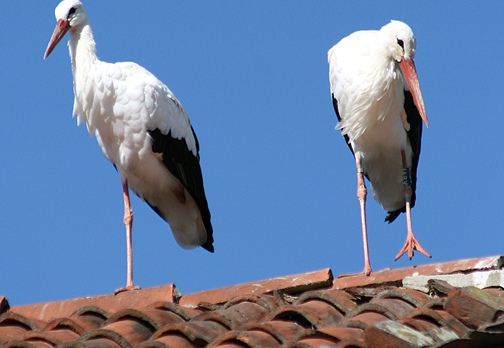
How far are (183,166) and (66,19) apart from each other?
1335mm

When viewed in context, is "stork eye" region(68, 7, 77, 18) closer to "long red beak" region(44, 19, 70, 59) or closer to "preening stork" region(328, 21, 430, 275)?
"long red beak" region(44, 19, 70, 59)

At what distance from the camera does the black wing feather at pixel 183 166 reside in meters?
8.44

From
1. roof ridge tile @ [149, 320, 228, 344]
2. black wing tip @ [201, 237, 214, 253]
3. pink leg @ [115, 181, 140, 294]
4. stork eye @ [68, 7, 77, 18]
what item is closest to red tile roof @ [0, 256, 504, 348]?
roof ridge tile @ [149, 320, 228, 344]

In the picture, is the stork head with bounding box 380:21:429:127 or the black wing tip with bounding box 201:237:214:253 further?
the black wing tip with bounding box 201:237:214:253

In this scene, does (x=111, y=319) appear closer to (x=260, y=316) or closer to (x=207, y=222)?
(x=260, y=316)

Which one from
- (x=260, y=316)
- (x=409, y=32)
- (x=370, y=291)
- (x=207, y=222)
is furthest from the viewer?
(x=207, y=222)

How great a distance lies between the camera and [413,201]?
8.31 m

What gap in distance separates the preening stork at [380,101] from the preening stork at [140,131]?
Answer: 1.13 m

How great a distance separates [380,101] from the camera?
805cm

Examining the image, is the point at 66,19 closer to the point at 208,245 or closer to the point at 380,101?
the point at 208,245

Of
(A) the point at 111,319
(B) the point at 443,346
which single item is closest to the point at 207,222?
(A) the point at 111,319

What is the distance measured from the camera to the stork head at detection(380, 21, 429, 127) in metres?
7.93

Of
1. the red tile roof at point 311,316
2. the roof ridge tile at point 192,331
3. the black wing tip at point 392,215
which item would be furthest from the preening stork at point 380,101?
the roof ridge tile at point 192,331

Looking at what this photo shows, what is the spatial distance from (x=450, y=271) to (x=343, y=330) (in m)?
1.19
